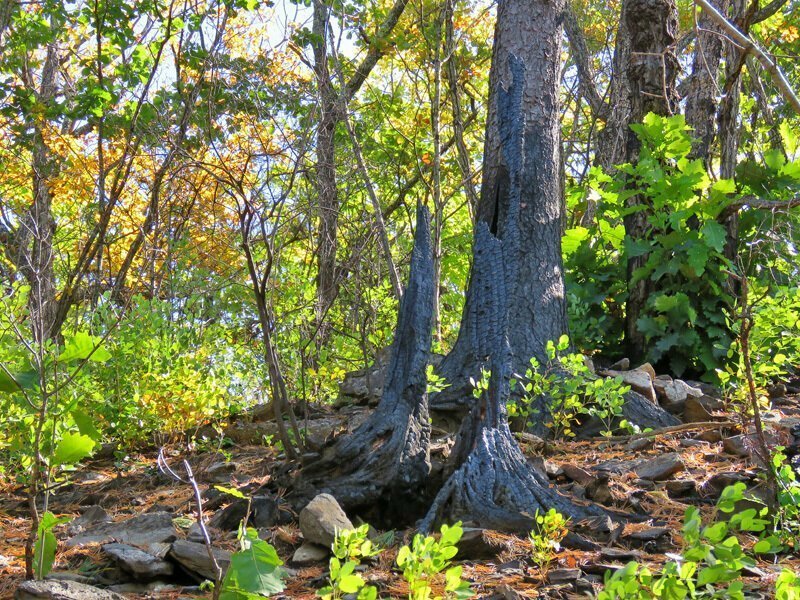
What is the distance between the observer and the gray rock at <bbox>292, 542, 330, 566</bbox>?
2654 millimetres

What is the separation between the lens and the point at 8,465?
435cm

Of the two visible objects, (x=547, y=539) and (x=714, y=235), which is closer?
(x=547, y=539)

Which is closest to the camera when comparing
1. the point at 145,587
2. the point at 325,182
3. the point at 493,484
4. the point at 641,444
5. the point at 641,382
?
the point at 145,587

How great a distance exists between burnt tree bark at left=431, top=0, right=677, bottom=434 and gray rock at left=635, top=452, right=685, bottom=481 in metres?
0.85

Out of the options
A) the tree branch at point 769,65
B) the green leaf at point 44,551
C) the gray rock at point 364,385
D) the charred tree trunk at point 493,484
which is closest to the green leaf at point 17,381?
the green leaf at point 44,551

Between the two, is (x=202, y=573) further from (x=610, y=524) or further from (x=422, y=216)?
(x=422, y=216)

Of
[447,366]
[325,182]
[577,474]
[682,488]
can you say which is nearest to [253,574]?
A: [577,474]

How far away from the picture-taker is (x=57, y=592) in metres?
2.06

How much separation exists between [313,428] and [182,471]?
2.74 feet

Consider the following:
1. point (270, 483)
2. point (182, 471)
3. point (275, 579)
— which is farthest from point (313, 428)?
point (275, 579)

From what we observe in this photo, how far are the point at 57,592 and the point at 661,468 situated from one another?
2491 mm

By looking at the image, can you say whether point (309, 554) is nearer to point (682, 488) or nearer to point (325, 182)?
point (682, 488)

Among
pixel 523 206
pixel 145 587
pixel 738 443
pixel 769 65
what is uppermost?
pixel 523 206

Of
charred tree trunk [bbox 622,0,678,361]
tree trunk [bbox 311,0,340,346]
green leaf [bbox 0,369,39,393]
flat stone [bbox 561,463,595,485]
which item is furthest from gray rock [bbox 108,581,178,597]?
charred tree trunk [bbox 622,0,678,361]
